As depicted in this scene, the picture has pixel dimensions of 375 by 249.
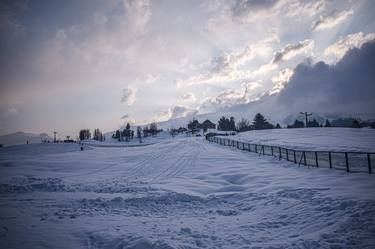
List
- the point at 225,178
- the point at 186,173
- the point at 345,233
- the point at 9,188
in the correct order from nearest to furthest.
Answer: the point at 345,233
the point at 9,188
the point at 225,178
the point at 186,173

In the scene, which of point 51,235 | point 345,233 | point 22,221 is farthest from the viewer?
point 22,221

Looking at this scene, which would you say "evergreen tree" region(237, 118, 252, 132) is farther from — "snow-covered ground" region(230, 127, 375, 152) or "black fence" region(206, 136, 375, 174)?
"black fence" region(206, 136, 375, 174)

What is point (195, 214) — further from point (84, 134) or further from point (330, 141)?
point (84, 134)

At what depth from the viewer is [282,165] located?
840 inches

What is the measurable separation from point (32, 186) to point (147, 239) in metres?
11.9

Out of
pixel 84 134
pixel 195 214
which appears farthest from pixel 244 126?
pixel 195 214

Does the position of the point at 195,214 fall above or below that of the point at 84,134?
below

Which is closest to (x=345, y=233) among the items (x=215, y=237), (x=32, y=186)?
(x=215, y=237)

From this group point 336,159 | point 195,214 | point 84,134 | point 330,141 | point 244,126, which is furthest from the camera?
point 84,134

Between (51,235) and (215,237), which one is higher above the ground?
(51,235)

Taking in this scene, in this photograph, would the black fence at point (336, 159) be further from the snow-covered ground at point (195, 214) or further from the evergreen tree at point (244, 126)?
the evergreen tree at point (244, 126)

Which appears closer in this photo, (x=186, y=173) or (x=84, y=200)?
(x=84, y=200)

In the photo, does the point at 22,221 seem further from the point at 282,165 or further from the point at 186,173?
the point at 282,165

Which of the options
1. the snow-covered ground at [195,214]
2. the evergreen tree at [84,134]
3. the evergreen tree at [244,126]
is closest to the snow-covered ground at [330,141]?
the snow-covered ground at [195,214]
